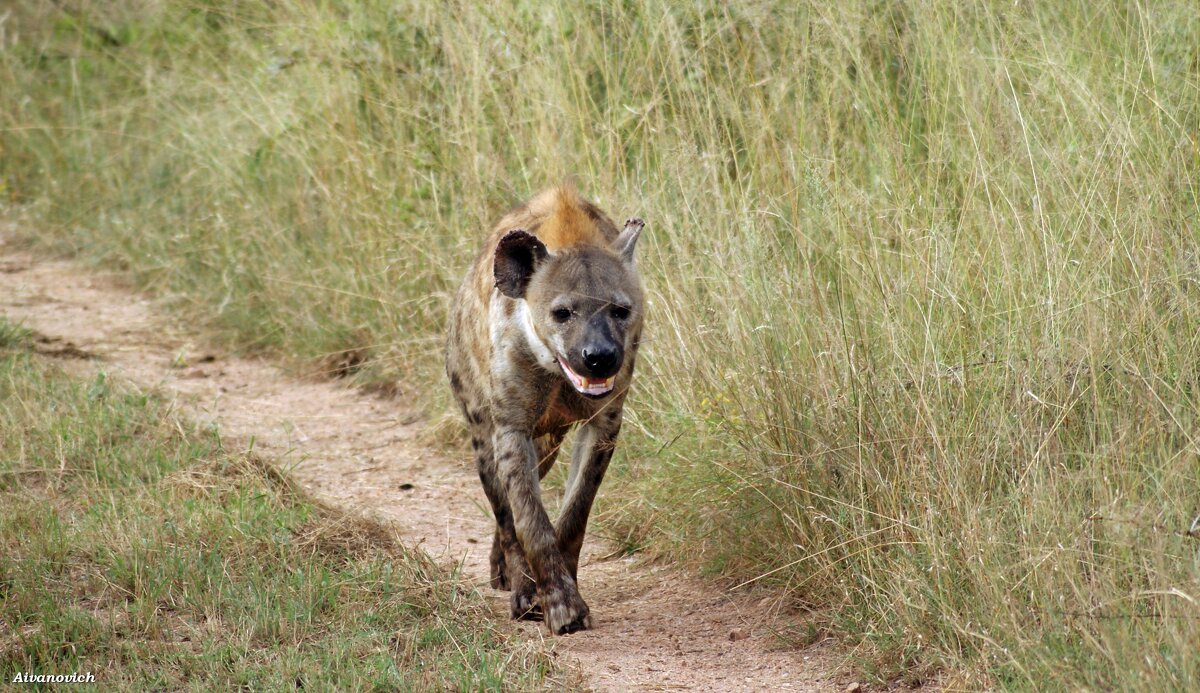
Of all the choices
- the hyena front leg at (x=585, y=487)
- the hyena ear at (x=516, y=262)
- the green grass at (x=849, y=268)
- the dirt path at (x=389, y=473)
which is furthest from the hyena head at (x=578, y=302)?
the dirt path at (x=389, y=473)

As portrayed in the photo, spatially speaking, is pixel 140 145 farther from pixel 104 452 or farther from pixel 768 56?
pixel 768 56

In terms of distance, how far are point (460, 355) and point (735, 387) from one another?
1.01 m

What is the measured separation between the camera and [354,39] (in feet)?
22.5

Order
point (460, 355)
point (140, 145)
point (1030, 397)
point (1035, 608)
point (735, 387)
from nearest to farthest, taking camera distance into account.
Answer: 1. point (1035, 608)
2. point (1030, 397)
3. point (735, 387)
4. point (460, 355)
5. point (140, 145)

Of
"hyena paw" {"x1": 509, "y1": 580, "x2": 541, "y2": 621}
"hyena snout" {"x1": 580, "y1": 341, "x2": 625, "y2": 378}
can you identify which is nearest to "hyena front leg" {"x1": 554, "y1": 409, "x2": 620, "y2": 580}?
"hyena paw" {"x1": 509, "y1": 580, "x2": 541, "y2": 621}

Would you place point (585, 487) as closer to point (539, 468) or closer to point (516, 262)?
point (539, 468)

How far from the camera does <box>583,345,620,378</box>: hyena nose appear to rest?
→ 13.0ft

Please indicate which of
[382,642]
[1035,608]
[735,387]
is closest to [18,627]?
[382,642]

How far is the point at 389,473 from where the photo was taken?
5699 millimetres

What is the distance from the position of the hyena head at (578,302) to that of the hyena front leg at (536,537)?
0.97ft

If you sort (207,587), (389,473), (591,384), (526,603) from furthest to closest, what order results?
1. (389,473)
2. (526,603)
3. (591,384)
4. (207,587)

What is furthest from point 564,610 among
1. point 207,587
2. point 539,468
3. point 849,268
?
point 849,268

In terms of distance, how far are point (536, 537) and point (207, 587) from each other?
3.13ft

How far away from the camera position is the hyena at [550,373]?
161 inches
